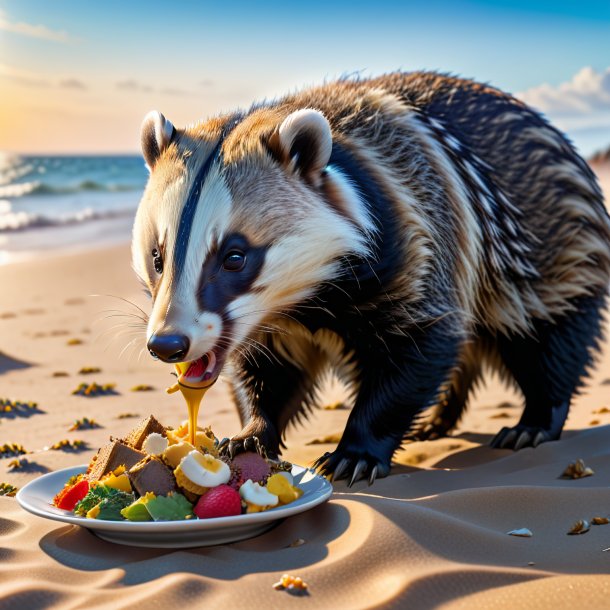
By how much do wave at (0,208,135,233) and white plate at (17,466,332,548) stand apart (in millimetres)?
16359

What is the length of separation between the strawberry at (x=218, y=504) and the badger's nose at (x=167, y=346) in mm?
470

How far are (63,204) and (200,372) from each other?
2206 centimetres

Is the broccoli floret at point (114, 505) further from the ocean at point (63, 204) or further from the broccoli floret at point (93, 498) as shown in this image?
the ocean at point (63, 204)

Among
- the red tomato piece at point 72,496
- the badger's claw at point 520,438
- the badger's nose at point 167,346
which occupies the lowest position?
the badger's claw at point 520,438

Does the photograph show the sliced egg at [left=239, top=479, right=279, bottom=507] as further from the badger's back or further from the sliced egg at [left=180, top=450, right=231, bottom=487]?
the badger's back

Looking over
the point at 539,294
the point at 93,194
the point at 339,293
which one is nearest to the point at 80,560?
the point at 339,293

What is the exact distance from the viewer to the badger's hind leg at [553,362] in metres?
5.03

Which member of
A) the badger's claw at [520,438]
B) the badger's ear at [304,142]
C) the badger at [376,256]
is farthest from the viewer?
the badger's claw at [520,438]

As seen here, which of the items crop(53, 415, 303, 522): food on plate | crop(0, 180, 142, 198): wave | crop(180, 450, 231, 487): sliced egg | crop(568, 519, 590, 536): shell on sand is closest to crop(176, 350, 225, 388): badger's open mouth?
crop(53, 415, 303, 522): food on plate

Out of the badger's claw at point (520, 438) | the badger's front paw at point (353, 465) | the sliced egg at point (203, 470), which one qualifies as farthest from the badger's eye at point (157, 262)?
the badger's claw at point (520, 438)

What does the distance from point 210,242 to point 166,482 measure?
880 mm

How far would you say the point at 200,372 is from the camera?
11.9 feet

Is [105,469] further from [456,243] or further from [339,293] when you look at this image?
[456,243]

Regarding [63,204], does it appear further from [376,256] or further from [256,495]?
[256,495]
